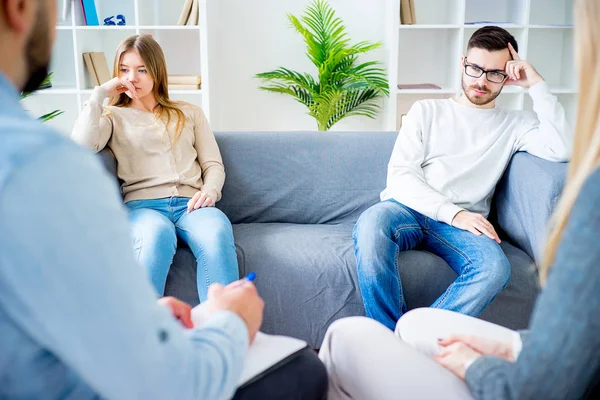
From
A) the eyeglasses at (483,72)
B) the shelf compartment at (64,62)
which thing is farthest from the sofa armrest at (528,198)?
the shelf compartment at (64,62)

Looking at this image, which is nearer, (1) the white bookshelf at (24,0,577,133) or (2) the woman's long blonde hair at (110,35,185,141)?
(2) the woman's long blonde hair at (110,35,185,141)

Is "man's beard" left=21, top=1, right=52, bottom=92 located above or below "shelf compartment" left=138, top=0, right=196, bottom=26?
below

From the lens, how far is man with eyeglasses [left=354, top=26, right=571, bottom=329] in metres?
1.90

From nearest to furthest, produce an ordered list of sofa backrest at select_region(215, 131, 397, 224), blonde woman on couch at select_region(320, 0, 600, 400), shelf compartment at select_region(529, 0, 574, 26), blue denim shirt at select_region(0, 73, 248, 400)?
blue denim shirt at select_region(0, 73, 248, 400) → blonde woman on couch at select_region(320, 0, 600, 400) → sofa backrest at select_region(215, 131, 397, 224) → shelf compartment at select_region(529, 0, 574, 26)

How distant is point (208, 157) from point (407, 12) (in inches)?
75.5

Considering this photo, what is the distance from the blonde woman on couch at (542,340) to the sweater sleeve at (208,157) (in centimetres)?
129

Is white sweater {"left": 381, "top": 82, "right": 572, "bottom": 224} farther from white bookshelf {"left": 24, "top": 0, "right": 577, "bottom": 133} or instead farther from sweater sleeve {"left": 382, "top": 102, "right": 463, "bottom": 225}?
white bookshelf {"left": 24, "top": 0, "right": 577, "bottom": 133}

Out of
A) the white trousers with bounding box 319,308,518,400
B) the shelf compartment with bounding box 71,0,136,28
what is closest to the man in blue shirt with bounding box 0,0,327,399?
the white trousers with bounding box 319,308,518,400

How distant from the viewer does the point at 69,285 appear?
594 mm

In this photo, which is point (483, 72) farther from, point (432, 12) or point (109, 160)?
point (432, 12)

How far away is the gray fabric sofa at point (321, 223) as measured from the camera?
1986 millimetres

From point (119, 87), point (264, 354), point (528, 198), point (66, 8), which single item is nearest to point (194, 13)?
point (66, 8)

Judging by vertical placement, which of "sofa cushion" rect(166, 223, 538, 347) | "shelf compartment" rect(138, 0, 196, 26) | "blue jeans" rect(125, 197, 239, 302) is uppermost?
"shelf compartment" rect(138, 0, 196, 26)

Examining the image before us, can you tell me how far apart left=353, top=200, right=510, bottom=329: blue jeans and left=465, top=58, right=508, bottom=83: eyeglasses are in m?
0.58
